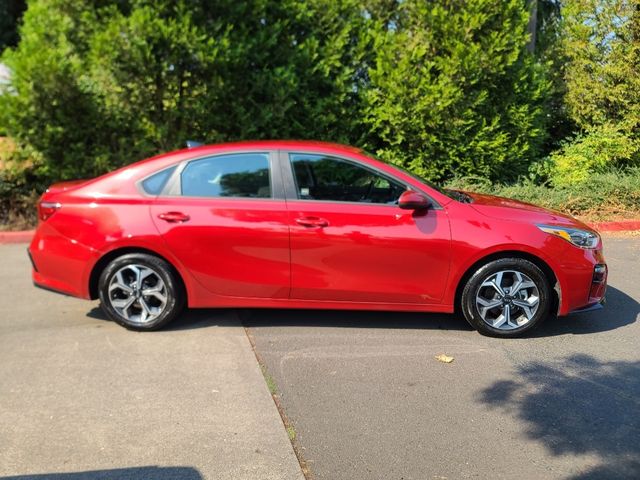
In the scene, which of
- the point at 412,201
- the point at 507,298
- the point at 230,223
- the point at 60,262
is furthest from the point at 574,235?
the point at 60,262

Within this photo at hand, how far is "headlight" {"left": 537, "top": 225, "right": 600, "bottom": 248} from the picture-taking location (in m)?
4.38

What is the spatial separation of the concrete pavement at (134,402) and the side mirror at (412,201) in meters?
1.61

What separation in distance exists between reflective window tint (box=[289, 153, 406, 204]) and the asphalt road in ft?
3.51

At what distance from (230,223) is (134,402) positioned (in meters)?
1.51

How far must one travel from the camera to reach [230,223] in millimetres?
4387

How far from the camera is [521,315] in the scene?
14.6 ft

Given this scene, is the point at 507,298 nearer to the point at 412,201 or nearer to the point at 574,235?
the point at 574,235

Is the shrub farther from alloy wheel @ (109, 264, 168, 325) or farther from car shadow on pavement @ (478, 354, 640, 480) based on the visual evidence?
alloy wheel @ (109, 264, 168, 325)

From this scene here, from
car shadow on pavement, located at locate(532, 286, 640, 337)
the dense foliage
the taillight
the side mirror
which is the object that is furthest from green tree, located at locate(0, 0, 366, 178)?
car shadow on pavement, located at locate(532, 286, 640, 337)

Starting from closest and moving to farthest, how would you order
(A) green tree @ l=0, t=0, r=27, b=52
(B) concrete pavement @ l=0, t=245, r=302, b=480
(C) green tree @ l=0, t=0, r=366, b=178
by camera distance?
1. (B) concrete pavement @ l=0, t=245, r=302, b=480
2. (C) green tree @ l=0, t=0, r=366, b=178
3. (A) green tree @ l=0, t=0, r=27, b=52

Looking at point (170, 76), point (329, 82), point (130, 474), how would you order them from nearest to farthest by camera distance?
1. point (130, 474)
2. point (170, 76)
3. point (329, 82)

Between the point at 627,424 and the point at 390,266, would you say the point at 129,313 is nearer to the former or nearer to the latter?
the point at 390,266

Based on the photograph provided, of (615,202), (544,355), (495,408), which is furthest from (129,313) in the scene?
(615,202)

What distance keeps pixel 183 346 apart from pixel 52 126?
480cm
